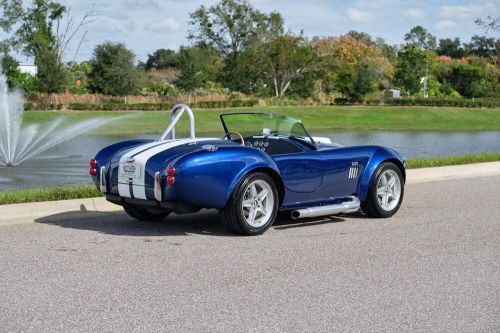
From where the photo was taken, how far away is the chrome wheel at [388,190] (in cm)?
984

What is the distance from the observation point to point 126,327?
5129 millimetres

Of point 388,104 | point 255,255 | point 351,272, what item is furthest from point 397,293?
point 388,104

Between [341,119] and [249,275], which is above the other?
[341,119]

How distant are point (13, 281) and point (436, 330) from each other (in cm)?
336

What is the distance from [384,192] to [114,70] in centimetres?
4082

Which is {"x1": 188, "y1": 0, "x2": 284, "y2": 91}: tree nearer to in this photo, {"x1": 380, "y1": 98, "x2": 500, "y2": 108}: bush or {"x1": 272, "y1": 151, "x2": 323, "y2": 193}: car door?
{"x1": 380, "y1": 98, "x2": 500, "y2": 108}: bush

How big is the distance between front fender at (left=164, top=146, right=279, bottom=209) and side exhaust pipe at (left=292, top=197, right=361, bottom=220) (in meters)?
0.89

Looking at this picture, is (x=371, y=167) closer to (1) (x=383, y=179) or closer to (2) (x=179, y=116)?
(1) (x=383, y=179)

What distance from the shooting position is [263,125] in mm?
9469

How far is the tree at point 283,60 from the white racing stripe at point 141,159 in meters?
52.6

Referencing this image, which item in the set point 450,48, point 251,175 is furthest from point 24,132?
point 450,48

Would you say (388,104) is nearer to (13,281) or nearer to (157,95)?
(157,95)

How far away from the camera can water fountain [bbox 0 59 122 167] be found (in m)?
21.8

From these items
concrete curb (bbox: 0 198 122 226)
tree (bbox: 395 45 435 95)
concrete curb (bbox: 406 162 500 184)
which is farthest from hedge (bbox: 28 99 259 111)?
concrete curb (bbox: 0 198 122 226)
